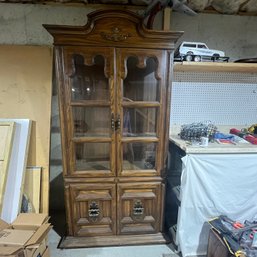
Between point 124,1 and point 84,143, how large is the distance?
51.9 inches

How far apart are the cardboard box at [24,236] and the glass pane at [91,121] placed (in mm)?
729

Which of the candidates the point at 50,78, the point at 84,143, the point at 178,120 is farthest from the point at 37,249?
the point at 178,120

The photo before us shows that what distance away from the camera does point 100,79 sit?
5.26 feet

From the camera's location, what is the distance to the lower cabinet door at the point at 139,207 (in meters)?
1.67

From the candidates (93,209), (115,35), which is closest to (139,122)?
(115,35)

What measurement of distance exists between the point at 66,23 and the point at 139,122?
1.15 meters

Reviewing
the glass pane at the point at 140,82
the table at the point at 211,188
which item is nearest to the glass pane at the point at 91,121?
the glass pane at the point at 140,82

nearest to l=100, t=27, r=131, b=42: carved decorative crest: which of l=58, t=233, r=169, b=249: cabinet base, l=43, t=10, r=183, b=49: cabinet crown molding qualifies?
l=43, t=10, r=183, b=49: cabinet crown molding

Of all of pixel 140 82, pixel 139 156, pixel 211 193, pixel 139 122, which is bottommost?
pixel 211 193

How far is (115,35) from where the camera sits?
4.64 feet

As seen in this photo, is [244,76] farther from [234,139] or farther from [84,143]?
[84,143]

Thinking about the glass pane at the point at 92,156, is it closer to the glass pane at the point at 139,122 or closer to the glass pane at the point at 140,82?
the glass pane at the point at 139,122

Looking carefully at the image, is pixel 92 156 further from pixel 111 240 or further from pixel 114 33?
pixel 114 33

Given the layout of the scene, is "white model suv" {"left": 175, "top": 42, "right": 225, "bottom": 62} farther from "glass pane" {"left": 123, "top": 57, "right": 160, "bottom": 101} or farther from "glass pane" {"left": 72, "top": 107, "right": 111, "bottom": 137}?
"glass pane" {"left": 72, "top": 107, "right": 111, "bottom": 137}
